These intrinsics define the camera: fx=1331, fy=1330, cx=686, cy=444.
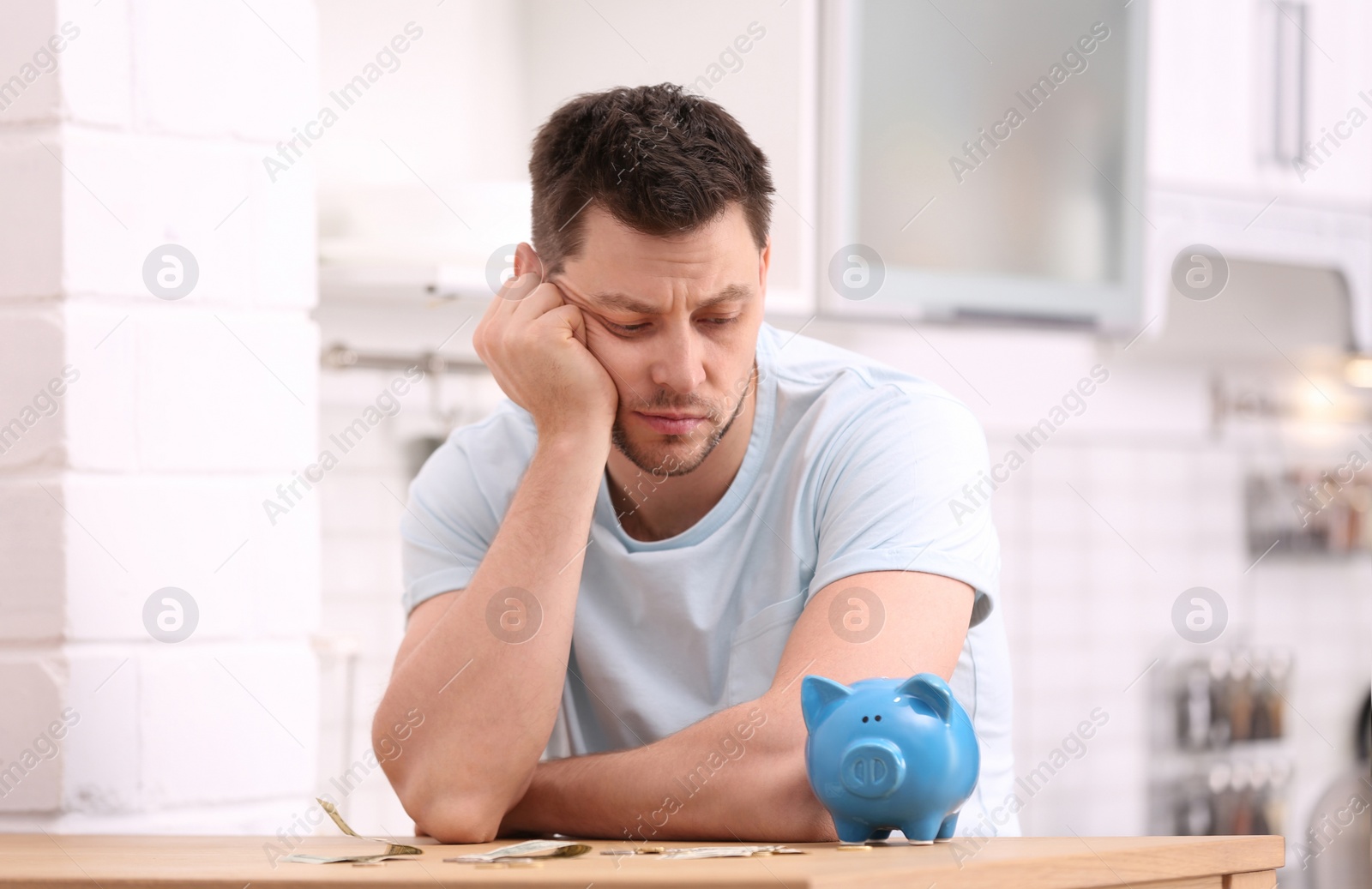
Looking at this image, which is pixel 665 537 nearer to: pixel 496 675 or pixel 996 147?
pixel 496 675

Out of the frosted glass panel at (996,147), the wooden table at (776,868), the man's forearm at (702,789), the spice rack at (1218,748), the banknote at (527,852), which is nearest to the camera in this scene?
the wooden table at (776,868)

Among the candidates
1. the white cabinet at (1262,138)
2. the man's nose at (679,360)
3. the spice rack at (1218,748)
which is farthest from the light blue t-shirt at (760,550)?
the spice rack at (1218,748)

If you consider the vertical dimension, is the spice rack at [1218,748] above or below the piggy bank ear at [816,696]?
below

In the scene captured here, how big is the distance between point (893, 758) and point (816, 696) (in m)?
0.07

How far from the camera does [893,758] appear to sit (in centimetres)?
74

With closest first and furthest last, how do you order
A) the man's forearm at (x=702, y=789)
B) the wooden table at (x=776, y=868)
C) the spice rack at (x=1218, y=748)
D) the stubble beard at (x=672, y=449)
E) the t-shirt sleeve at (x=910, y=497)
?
the wooden table at (x=776, y=868) → the man's forearm at (x=702, y=789) → the t-shirt sleeve at (x=910, y=497) → the stubble beard at (x=672, y=449) → the spice rack at (x=1218, y=748)

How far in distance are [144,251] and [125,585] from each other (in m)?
0.27

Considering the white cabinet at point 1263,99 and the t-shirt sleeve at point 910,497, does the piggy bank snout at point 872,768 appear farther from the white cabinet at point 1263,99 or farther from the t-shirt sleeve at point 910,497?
the white cabinet at point 1263,99

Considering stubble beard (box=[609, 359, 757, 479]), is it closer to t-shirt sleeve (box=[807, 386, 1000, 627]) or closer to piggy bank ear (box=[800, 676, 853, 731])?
t-shirt sleeve (box=[807, 386, 1000, 627])

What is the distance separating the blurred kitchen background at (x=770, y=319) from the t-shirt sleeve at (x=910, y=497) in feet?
1.59

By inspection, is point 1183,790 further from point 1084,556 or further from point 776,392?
point 776,392

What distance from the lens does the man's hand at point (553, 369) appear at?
1.04m

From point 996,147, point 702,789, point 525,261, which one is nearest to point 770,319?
point 996,147

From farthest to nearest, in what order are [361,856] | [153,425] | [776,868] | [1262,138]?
[1262,138], [153,425], [361,856], [776,868]
